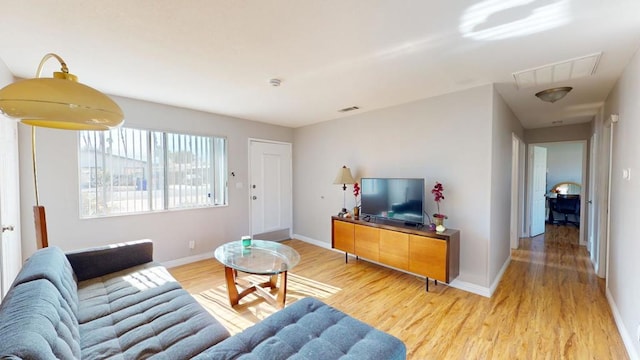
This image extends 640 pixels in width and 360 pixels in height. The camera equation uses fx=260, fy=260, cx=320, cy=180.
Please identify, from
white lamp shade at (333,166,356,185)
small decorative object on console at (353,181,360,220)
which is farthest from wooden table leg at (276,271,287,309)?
white lamp shade at (333,166,356,185)

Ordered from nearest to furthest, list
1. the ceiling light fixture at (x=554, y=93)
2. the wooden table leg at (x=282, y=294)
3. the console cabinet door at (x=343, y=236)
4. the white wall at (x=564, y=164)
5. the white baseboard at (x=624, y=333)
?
the white baseboard at (x=624, y=333) < the wooden table leg at (x=282, y=294) < the ceiling light fixture at (x=554, y=93) < the console cabinet door at (x=343, y=236) < the white wall at (x=564, y=164)

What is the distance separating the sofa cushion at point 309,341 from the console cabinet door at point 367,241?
1.91 meters

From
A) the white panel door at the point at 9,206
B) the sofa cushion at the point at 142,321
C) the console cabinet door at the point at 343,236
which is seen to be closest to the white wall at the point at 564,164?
the console cabinet door at the point at 343,236

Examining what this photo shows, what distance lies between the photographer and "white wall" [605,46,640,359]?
189 cm

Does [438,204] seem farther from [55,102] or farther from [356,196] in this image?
[55,102]

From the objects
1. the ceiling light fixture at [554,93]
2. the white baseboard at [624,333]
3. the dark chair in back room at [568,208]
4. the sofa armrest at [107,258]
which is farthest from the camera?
the dark chair in back room at [568,208]

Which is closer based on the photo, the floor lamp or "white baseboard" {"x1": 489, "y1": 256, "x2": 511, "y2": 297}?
the floor lamp

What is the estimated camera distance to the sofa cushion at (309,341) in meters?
1.26

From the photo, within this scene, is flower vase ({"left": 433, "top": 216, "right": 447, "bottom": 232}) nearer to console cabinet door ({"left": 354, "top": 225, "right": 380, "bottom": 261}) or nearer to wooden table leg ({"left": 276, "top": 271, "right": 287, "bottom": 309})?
console cabinet door ({"left": 354, "top": 225, "right": 380, "bottom": 261})

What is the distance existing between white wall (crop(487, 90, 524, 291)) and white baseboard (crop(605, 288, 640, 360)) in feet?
3.03

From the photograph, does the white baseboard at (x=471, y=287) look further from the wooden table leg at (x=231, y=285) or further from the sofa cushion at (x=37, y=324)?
the sofa cushion at (x=37, y=324)

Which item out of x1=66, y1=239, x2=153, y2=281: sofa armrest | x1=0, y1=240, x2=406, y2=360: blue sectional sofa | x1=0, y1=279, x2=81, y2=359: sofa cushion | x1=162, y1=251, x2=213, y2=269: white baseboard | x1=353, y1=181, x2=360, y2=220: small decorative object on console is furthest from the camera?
x1=353, y1=181, x2=360, y2=220: small decorative object on console

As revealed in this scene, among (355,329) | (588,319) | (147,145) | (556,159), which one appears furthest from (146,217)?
(556,159)

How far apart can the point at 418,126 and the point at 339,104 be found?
109 centimetres
